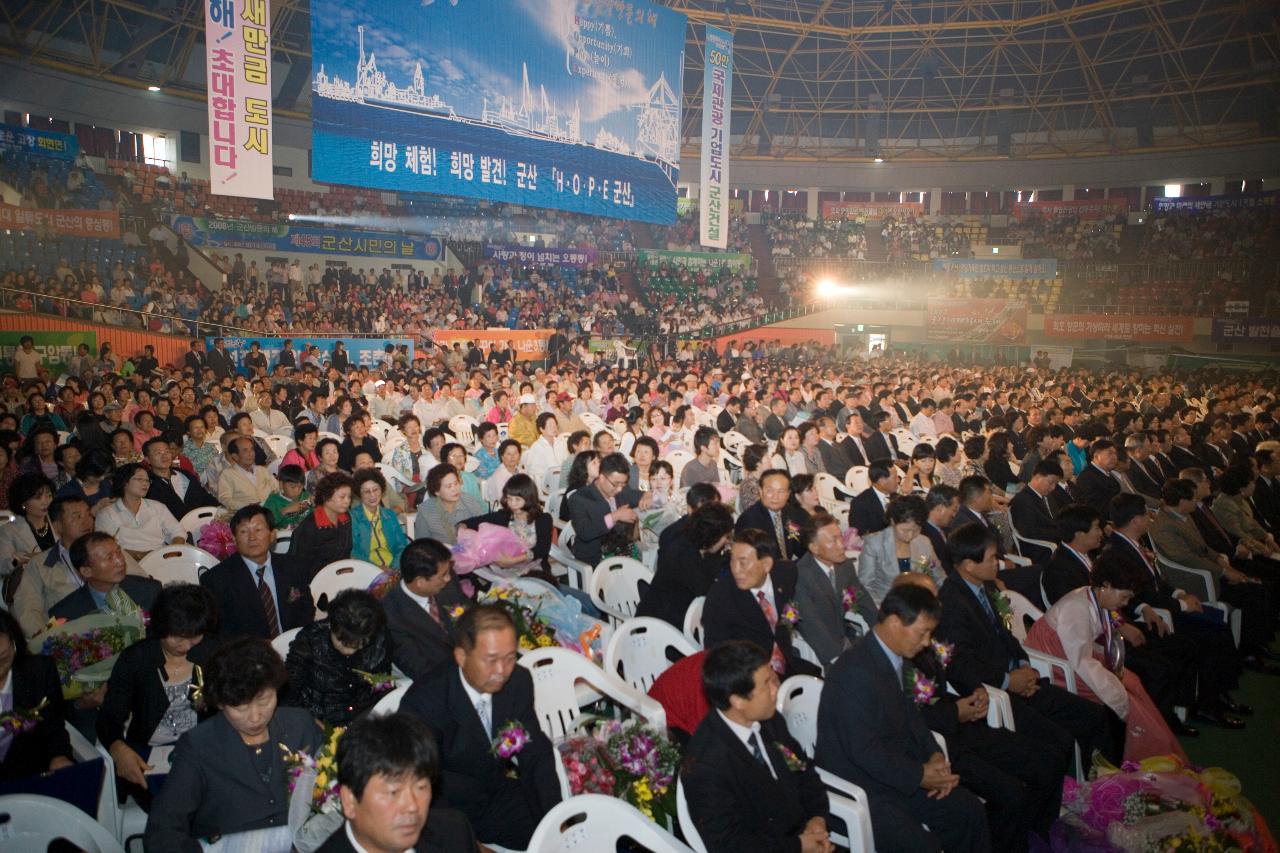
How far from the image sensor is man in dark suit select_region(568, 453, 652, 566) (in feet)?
18.4

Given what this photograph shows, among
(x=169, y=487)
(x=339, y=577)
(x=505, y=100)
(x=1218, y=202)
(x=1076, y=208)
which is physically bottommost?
(x=339, y=577)

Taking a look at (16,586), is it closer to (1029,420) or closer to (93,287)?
(1029,420)

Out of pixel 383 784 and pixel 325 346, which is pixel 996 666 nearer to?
pixel 383 784

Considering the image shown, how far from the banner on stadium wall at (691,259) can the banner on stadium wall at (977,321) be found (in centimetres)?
655

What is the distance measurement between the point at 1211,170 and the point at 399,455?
2724 cm

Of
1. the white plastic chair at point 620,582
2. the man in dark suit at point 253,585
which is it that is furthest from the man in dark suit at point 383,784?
the white plastic chair at point 620,582

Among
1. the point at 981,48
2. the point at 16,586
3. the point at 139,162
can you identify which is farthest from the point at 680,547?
the point at 981,48

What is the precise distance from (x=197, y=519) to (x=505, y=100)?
960cm

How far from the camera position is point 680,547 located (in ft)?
15.2

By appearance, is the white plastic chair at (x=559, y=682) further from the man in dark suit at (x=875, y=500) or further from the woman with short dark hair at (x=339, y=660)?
the man in dark suit at (x=875, y=500)

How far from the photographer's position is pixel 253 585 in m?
4.30

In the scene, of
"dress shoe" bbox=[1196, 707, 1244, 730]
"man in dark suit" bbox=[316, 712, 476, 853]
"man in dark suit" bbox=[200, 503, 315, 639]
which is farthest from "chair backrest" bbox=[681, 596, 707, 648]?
"dress shoe" bbox=[1196, 707, 1244, 730]

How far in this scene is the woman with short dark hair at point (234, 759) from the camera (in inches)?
104

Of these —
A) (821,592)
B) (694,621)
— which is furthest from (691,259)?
(694,621)
